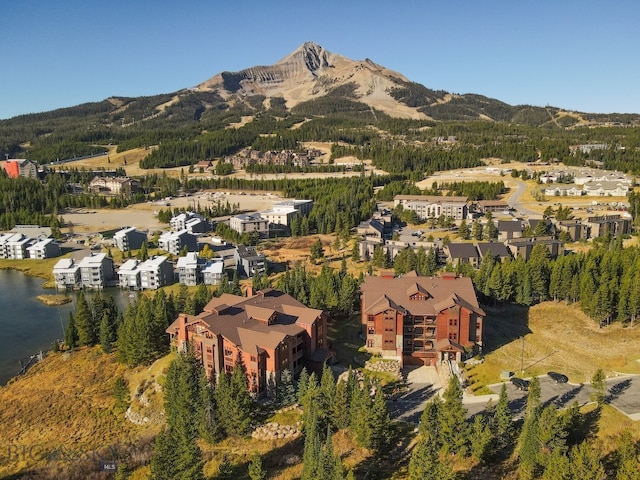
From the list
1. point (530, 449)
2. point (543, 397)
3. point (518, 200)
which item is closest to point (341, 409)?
point (530, 449)

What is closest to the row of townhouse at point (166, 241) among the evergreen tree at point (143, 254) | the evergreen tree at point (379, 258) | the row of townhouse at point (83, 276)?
the evergreen tree at point (143, 254)

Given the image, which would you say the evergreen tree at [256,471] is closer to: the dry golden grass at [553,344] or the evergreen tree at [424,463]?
the evergreen tree at [424,463]

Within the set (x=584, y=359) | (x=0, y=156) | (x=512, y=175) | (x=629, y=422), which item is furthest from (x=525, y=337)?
(x=0, y=156)

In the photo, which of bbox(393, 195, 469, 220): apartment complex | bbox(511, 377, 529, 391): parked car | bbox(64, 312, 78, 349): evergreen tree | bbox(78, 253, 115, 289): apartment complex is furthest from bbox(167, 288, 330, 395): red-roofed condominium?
bbox(393, 195, 469, 220): apartment complex

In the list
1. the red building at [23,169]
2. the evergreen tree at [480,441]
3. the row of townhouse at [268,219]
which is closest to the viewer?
the evergreen tree at [480,441]

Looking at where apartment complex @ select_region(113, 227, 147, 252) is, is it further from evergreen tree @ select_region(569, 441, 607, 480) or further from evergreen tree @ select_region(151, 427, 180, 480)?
evergreen tree @ select_region(569, 441, 607, 480)
